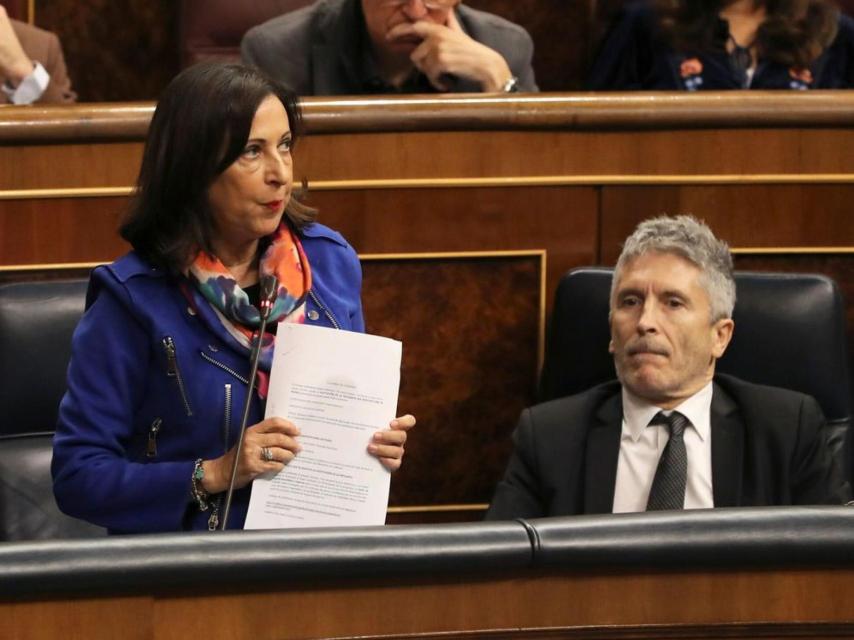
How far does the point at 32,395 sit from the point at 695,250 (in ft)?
2.69

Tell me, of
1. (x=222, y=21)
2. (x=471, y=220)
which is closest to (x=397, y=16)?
(x=471, y=220)

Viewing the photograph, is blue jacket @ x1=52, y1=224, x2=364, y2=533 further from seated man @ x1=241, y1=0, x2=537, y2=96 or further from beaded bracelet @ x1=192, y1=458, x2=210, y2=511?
seated man @ x1=241, y1=0, x2=537, y2=96

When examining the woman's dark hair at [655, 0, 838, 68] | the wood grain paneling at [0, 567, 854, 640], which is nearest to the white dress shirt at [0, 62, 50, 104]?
the woman's dark hair at [655, 0, 838, 68]

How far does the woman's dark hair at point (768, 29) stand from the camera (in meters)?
2.57

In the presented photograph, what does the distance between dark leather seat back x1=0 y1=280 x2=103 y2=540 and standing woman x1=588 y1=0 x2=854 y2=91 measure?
3.75 feet

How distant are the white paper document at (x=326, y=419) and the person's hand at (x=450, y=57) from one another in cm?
98

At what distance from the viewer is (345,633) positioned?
1.09 metres

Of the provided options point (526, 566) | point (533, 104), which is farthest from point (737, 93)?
point (526, 566)

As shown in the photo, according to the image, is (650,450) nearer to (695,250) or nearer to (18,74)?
(695,250)

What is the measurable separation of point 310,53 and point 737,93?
644 mm

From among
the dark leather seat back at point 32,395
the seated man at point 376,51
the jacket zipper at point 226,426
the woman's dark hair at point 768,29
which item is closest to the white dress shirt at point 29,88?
the seated man at point 376,51

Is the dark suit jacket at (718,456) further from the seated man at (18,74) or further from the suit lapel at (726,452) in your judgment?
the seated man at (18,74)

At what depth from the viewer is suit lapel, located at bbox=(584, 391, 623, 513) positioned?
1.86 metres

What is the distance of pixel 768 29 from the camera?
257cm
